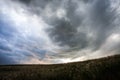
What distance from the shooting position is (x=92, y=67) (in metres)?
32.2

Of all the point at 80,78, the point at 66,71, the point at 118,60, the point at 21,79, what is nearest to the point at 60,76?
the point at 66,71

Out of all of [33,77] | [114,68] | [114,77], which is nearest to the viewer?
[114,77]

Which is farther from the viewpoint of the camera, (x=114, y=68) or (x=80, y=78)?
(x=114, y=68)

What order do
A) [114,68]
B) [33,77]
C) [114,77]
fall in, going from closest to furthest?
[114,77] → [114,68] → [33,77]

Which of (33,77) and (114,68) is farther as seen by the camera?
(33,77)

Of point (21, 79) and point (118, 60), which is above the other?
point (118, 60)

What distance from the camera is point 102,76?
28.5m

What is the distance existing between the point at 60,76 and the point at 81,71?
3042 millimetres

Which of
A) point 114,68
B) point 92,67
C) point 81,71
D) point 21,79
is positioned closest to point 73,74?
point 81,71

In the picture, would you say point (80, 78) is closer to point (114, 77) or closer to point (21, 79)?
point (114, 77)

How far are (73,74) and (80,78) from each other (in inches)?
88.2

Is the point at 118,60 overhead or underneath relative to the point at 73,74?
overhead

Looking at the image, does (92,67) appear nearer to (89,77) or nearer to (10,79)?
(89,77)

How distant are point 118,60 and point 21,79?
49.2ft
